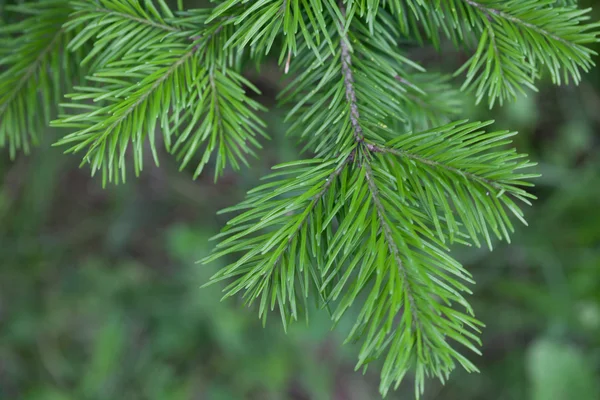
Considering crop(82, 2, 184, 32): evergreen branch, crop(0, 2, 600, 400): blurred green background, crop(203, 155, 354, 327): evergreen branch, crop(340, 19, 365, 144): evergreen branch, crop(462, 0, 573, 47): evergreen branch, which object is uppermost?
crop(82, 2, 184, 32): evergreen branch

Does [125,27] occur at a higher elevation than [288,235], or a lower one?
higher

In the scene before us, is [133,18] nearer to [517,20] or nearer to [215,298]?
[517,20]

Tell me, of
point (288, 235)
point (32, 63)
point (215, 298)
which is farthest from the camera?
point (215, 298)

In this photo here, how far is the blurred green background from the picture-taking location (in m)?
1.50

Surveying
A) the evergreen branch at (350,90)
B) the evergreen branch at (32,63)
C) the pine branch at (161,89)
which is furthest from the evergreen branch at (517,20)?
the evergreen branch at (32,63)

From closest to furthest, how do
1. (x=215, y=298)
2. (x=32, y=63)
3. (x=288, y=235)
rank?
1. (x=288, y=235)
2. (x=32, y=63)
3. (x=215, y=298)

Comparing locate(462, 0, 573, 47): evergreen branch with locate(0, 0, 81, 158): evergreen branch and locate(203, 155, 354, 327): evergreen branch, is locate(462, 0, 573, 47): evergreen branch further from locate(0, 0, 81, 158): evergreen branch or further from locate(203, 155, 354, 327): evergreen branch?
locate(0, 0, 81, 158): evergreen branch

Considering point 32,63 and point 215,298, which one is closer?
point 32,63

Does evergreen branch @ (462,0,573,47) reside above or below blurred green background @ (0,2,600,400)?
above

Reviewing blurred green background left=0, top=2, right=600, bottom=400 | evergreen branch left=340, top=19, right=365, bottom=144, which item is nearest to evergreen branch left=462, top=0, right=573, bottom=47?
evergreen branch left=340, top=19, right=365, bottom=144

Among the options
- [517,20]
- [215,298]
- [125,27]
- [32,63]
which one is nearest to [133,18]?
[125,27]

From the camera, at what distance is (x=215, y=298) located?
155 centimetres

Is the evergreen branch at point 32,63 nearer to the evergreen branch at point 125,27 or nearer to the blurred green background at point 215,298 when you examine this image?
the evergreen branch at point 125,27

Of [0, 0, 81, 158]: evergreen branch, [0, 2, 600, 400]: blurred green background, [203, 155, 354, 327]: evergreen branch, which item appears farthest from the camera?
[0, 2, 600, 400]: blurred green background
